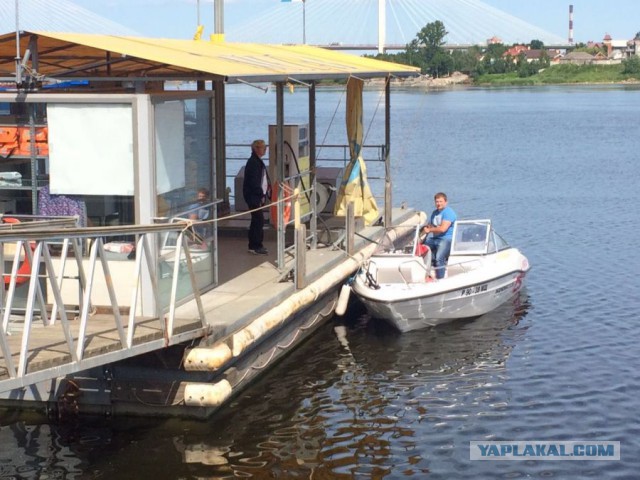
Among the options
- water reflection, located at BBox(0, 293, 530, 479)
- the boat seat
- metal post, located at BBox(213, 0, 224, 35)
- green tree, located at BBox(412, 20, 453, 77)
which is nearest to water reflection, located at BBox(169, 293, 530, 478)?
water reflection, located at BBox(0, 293, 530, 479)

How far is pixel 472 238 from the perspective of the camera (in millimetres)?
17203

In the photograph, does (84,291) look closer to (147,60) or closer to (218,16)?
(147,60)

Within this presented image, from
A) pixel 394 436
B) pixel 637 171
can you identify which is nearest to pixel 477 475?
pixel 394 436

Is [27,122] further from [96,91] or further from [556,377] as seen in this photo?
[556,377]

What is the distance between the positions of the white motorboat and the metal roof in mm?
2990

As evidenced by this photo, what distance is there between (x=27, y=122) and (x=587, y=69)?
17437cm

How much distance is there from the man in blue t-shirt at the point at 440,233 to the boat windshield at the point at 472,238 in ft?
0.37

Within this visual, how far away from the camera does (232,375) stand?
1164 centimetres

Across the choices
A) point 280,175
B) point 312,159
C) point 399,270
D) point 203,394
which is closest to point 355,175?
point 312,159

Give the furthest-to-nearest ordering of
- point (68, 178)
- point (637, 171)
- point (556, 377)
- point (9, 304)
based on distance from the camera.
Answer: point (637, 171), point (556, 377), point (68, 178), point (9, 304)

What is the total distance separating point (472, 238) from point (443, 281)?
1.64 metres

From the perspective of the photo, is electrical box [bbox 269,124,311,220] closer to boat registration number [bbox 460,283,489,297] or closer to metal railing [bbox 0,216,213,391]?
boat registration number [bbox 460,283,489,297]

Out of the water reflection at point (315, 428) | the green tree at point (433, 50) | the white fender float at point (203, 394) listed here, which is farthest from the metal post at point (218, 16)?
the green tree at point (433, 50)

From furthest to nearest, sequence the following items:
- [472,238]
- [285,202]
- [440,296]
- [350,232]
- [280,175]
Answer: [472,238] < [350,232] < [440,296] < [285,202] < [280,175]
